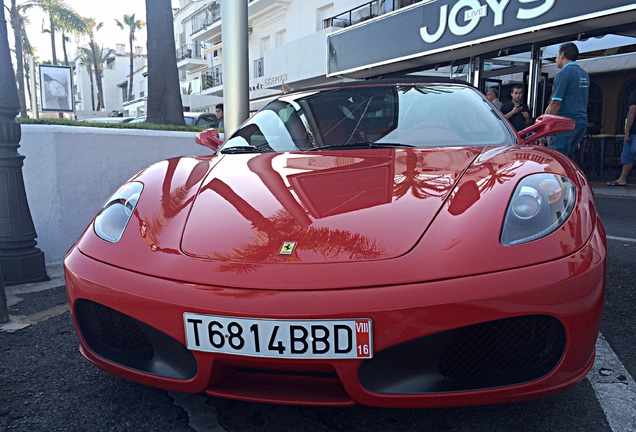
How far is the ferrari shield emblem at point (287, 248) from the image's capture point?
1.44 metres

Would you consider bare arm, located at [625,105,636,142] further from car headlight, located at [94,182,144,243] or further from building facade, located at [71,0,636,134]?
car headlight, located at [94,182,144,243]

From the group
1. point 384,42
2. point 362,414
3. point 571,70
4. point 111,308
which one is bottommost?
point 362,414

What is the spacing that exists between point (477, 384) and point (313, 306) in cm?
48

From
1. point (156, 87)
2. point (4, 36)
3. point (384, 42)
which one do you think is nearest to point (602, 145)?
point (384, 42)

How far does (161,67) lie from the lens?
8391 mm

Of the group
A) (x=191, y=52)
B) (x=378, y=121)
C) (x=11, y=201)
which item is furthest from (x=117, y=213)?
(x=191, y=52)

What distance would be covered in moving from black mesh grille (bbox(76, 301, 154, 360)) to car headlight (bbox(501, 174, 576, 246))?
3.58 ft

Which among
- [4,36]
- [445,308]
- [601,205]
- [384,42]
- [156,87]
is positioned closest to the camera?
[445,308]

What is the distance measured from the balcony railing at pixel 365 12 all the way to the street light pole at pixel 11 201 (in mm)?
11379

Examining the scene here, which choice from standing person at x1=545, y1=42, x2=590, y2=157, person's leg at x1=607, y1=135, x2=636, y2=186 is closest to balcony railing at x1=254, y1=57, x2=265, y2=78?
person's leg at x1=607, y1=135, x2=636, y2=186

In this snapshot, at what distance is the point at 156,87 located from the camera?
832 cm

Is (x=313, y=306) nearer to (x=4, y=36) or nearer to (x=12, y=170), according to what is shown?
(x=12, y=170)

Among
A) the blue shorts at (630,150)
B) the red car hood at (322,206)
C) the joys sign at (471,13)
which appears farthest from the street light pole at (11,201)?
the blue shorts at (630,150)

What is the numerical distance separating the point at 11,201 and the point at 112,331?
2331 millimetres
